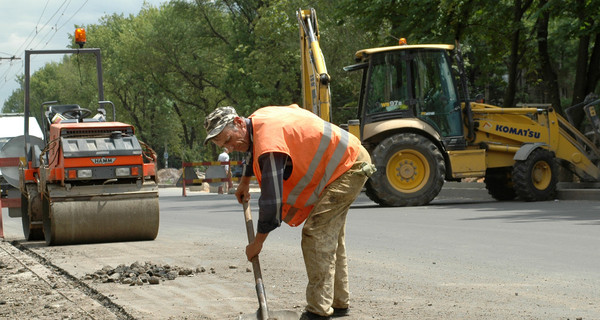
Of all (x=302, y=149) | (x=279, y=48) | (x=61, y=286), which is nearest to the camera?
(x=302, y=149)

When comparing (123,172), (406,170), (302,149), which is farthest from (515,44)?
(302,149)

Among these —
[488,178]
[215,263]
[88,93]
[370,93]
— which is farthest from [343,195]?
[88,93]

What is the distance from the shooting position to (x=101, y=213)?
11453 mm

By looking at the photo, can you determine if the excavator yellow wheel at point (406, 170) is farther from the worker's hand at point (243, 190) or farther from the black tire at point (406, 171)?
the worker's hand at point (243, 190)

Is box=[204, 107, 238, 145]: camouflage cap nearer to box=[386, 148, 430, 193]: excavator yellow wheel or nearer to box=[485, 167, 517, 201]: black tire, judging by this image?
box=[386, 148, 430, 193]: excavator yellow wheel

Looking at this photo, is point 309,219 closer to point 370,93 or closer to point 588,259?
point 588,259

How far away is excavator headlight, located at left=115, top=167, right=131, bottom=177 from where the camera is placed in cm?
1163

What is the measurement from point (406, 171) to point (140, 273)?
30.9 feet

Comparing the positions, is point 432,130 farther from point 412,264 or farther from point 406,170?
point 412,264

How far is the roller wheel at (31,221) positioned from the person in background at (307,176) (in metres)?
7.36

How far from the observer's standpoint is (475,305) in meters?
6.27

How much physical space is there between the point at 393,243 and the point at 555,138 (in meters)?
8.77

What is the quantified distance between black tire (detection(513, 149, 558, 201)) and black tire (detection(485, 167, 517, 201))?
49cm

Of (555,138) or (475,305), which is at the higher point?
(555,138)
